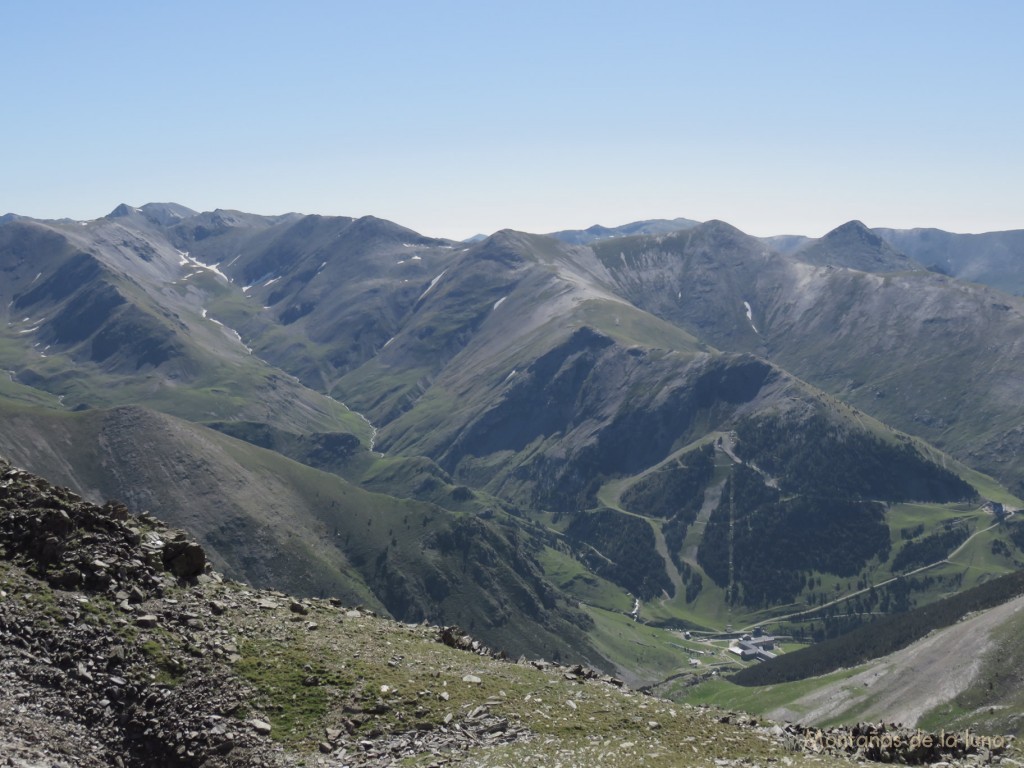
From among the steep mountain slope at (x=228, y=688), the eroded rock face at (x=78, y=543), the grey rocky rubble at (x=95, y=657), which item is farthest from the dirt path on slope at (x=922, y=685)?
the grey rocky rubble at (x=95, y=657)

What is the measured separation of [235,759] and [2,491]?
20.9 metres

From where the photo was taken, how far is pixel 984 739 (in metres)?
47.3

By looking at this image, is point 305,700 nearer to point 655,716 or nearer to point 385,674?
point 385,674

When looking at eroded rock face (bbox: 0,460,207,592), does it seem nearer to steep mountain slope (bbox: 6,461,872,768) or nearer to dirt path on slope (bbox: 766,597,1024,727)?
steep mountain slope (bbox: 6,461,872,768)

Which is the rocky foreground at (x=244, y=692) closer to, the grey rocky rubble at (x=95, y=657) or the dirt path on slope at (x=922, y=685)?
the grey rocky rubble at (x=95, y=657)

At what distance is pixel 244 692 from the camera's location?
139 ft

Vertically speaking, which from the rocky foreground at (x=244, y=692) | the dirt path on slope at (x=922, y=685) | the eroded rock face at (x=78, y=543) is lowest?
the dirt path on slope at (x=922, y=685)

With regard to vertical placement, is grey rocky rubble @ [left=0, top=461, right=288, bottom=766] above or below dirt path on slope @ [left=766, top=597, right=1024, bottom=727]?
above

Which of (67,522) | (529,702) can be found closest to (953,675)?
(529,702)

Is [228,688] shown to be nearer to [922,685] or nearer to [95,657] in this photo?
[95,657]

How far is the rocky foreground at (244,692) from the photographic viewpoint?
39.2 metres

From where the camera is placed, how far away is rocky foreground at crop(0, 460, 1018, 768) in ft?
129

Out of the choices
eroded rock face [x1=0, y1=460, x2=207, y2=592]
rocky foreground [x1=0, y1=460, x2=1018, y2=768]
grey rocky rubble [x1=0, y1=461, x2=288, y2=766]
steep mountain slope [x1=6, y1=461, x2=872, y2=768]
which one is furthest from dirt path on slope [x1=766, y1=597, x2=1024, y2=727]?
grey rocky rubble [x1=0, y1=461, x2=288, y2=766]

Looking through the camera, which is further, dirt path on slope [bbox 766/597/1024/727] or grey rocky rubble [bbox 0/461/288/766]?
dirt path on slope [bbox 766/597/1024/727]
